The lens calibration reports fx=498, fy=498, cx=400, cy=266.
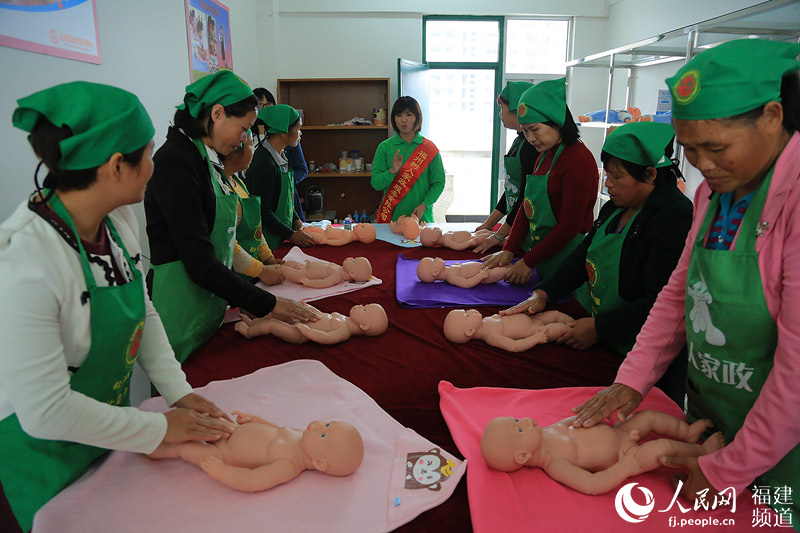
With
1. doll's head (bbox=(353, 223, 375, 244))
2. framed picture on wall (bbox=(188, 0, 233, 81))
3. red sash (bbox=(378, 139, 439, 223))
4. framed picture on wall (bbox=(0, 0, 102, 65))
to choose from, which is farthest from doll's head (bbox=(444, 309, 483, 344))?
framed picture on wall (bbox=(188, 0, 233, 81))

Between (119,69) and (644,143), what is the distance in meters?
2.97

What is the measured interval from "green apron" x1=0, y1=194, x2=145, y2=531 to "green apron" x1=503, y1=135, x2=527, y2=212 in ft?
8.89

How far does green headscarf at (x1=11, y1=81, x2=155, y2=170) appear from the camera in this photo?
997mm

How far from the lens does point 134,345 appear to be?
1.29 metres

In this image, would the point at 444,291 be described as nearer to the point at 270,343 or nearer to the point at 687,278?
the point at 270,343

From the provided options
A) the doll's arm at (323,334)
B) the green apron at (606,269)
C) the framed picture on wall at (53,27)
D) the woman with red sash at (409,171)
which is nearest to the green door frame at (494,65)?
the woman with red sash at (409,171)

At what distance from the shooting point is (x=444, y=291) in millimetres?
2598

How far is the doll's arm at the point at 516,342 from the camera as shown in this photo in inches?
77.5

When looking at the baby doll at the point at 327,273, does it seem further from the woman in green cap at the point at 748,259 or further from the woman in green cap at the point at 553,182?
the woman in green cap at the point at 748,259

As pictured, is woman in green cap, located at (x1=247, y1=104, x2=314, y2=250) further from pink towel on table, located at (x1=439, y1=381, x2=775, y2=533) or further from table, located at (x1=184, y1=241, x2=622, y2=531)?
pink towel on table, located at (x1=439, y1=381, x2=775, y2=533)

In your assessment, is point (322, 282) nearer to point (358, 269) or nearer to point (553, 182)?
point (358, 269)

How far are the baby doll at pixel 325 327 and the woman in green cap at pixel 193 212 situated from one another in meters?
0.12

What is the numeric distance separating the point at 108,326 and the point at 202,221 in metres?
0.73

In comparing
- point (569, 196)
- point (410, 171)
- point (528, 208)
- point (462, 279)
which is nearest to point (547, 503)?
point (462, 279)
